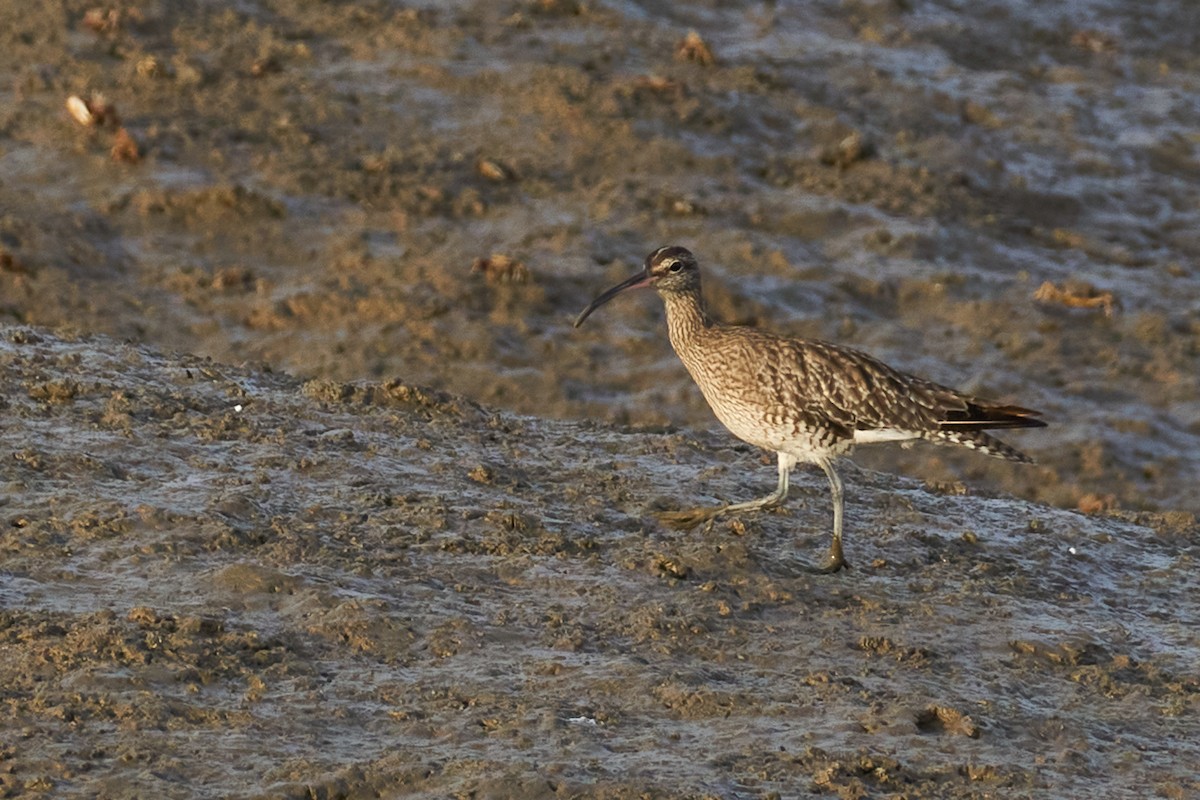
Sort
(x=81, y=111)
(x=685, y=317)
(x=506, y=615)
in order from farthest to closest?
(x=81, y=111) → (x=685, y=317) → (x=506, y=615)

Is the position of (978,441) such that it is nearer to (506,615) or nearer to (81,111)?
(506,615)

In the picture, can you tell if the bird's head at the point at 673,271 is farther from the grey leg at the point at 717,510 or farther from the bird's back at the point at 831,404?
the grey leg at the point at 717,510

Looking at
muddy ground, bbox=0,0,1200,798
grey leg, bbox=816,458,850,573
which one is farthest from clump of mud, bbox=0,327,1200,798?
grey leg, bbox=816,458,850,573

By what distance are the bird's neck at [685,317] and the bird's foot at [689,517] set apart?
3.25 feet

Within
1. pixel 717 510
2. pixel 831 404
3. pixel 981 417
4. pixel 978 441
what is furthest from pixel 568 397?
pixel 981 417

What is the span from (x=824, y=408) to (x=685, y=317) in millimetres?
1049

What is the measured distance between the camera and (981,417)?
28.7 feet

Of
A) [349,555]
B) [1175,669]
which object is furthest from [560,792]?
[1175,669]

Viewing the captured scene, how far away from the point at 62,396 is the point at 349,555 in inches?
89.4

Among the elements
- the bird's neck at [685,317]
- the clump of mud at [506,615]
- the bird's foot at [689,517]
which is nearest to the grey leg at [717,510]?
the bird's foot at [689,517]

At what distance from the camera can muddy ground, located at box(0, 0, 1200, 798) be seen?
665 centimetres

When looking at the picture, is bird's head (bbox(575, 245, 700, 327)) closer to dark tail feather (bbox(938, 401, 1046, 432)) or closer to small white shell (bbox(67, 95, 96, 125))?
dark tail feather (bbox(938, 401, 1046, 432))

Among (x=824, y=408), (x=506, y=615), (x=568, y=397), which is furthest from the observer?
(x=568, y=397)

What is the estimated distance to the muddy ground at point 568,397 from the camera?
665 cm
